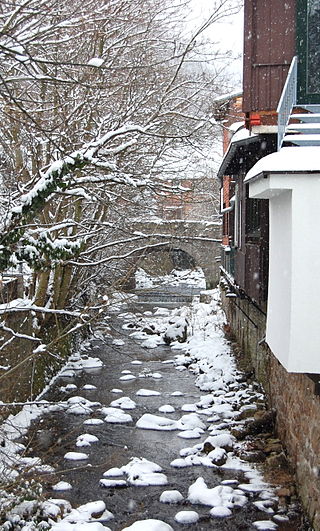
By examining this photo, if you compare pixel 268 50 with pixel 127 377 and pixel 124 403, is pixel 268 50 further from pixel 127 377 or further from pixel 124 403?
pixel 127 377

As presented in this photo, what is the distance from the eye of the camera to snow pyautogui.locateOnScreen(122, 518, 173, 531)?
7.25 meters

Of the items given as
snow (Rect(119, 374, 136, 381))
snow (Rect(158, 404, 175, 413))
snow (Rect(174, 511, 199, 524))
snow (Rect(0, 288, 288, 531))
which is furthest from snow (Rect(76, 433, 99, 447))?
snow (Rect(119, 374, 136, 381))

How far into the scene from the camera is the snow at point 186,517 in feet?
25.5

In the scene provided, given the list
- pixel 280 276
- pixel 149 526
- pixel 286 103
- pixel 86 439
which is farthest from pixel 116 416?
pixel 286 103

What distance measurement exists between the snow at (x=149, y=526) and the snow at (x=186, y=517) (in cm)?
39

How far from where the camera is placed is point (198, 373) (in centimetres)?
1630

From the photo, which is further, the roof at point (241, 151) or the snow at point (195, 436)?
the roof at point (241, 151)

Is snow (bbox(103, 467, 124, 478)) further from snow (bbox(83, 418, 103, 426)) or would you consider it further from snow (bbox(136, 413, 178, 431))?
snow (bbox(83, 418, 103, 426))

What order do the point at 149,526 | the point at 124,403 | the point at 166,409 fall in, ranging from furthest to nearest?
the point at 124,403 → the point at 166,409 → the point at 149,526

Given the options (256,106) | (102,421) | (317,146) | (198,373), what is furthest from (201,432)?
(317,146)

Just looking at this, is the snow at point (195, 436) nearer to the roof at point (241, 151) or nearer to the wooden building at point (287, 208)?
the wooden building at point (287, 208)

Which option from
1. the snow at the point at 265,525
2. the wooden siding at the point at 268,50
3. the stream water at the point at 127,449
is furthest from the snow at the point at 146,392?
the wooden siding at the point at 268,50

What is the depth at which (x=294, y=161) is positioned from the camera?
17.5ft

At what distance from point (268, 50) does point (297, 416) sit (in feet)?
17.0
